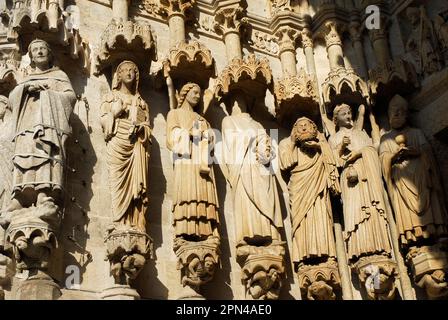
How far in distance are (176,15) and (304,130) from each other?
7.13 feet

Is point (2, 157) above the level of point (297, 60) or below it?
below

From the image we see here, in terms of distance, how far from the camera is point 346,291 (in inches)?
303

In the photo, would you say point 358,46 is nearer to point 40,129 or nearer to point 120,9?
point 120,9

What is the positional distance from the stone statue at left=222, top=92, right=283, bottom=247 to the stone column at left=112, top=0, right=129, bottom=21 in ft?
5.28

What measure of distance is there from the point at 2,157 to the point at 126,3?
259 cm

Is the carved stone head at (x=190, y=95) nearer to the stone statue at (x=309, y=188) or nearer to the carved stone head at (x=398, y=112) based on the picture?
the stone statue at (x=309, y=188)

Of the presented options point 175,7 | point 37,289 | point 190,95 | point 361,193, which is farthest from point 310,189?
point 37,289

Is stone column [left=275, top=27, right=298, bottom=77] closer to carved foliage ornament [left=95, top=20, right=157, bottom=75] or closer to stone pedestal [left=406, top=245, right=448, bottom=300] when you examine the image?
→ carved foliage ornament [left=95, top=20, right=157, bottom=75]

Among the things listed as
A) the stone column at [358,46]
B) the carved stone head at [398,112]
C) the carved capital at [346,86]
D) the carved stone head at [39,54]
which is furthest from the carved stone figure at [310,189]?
the carved stone head at [39,54]

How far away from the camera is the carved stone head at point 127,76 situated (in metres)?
7.68

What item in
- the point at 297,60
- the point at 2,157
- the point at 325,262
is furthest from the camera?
the point at 297,60

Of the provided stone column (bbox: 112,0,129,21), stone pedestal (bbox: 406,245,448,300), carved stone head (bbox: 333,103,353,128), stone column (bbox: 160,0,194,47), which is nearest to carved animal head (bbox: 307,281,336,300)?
stone pedestal (bbox: 406,245,448,300)

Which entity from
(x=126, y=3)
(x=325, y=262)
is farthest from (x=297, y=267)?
(x=126, y=3)
